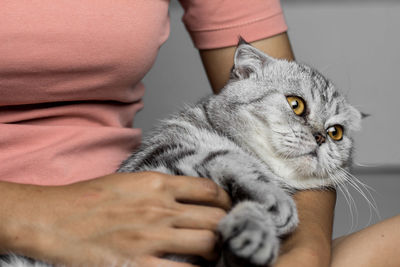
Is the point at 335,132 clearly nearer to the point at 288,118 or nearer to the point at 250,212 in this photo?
the point at 288,118

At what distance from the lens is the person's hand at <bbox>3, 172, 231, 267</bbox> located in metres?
0.84

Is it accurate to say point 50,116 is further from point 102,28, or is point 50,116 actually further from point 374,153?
point 374,153

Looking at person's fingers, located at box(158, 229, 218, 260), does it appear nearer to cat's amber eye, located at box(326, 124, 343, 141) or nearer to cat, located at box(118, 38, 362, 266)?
cat, located at box(118, 38, 362, 266)

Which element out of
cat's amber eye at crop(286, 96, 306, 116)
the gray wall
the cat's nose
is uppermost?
cat's amber eye at crop(286, 96, 306, 116)

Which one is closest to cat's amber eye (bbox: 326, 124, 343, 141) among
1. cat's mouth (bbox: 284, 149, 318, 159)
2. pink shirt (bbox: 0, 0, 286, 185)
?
cat's mouth (bbox: 284, 149, 318, 159)

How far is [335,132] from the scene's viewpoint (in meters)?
1.24

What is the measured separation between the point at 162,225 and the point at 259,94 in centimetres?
48

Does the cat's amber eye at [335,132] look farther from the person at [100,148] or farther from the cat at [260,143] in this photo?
the person at [100,148]

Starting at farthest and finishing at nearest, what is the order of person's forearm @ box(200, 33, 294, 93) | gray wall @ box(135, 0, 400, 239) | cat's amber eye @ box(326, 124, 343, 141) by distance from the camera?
gray wall @ box(135, 0, 400, 239) → person's forearm @ box(200, 33, 294, 93) → cat's amber eye @ box(326, 124, 343, 141)

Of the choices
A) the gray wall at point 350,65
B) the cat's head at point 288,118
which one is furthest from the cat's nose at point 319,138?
the gray wall at point 350,65

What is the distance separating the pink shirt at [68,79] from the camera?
3.20ft

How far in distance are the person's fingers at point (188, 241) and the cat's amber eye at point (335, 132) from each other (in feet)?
1.64

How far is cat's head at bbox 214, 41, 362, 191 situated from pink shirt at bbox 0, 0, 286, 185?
229 mm

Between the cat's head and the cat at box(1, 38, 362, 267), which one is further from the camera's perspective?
the cat's head
